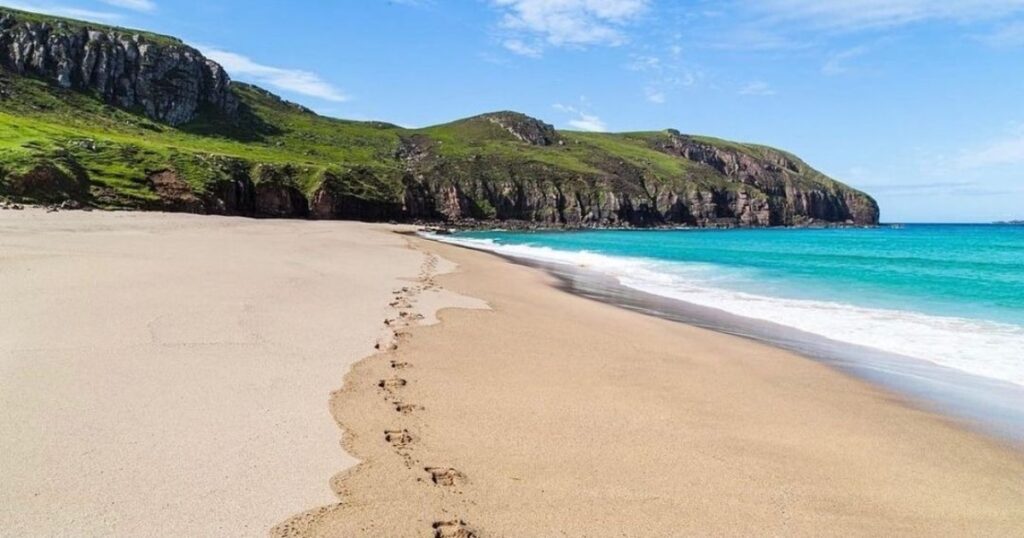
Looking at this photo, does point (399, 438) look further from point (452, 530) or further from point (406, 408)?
point (452, 530)

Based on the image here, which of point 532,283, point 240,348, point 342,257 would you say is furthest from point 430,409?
point 342,257

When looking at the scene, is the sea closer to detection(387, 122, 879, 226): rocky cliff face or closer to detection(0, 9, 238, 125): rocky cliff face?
detection(387, 122, 879, 226): rocky cliff face

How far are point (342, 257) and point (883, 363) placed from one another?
1898cm

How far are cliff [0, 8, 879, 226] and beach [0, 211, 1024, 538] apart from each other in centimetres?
4653

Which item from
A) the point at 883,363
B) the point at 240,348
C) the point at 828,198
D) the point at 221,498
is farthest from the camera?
the point at 828,198

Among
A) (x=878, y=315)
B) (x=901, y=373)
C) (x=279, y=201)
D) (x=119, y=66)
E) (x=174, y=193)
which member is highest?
(x=119, y=66)

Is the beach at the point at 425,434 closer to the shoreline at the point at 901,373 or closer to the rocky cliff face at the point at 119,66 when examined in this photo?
the shoreline at the point at 901,373

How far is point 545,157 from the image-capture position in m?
147

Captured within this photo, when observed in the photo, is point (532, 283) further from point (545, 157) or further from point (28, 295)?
point (545, 157)

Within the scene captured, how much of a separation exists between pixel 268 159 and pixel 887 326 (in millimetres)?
88987

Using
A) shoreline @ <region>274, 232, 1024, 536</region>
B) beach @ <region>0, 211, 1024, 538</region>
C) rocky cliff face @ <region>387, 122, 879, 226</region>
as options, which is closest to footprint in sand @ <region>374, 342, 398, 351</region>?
shoreline @ <region>274, 232, 1024, 536</region>

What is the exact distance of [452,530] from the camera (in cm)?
386

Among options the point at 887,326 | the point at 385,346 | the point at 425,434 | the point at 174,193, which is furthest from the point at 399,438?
the point at 174,193

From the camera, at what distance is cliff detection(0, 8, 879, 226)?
5984cm
